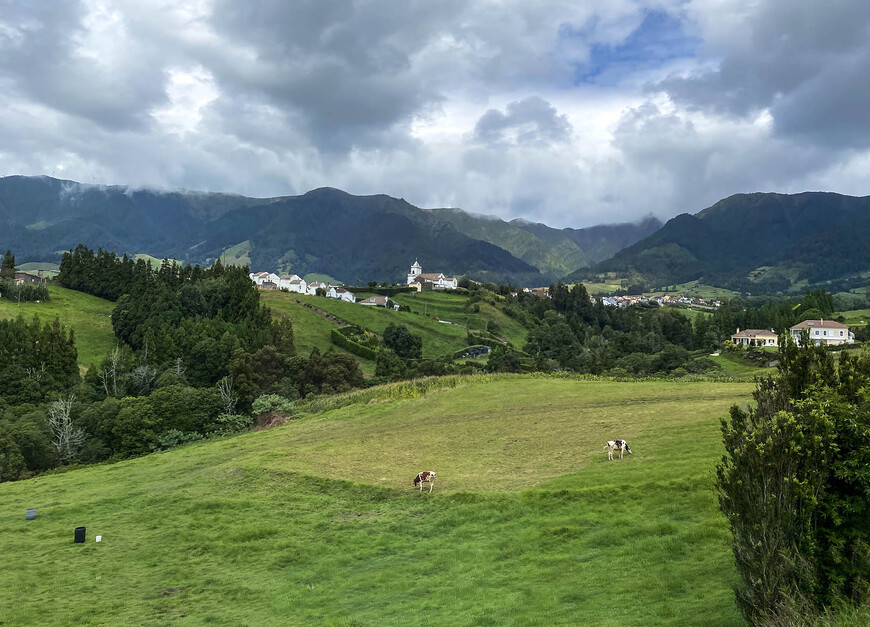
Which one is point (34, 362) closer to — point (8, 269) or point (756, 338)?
point (8, 269)

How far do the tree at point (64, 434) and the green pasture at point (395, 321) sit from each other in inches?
2439

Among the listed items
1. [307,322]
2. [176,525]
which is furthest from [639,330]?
[176,525]

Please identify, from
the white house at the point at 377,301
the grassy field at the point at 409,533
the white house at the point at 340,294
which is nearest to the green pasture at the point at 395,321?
the white house at the point at 377,301

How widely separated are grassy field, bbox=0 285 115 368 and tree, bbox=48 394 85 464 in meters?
28.8

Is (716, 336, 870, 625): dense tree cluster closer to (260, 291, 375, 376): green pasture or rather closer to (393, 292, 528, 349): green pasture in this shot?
(260, 291, 375, 376): green pasture

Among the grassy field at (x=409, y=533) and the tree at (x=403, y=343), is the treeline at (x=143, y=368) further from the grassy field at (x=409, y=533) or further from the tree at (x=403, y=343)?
the tree at (x=403, y=343)

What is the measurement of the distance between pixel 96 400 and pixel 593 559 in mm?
75815

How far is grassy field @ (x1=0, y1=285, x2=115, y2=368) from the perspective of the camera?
93.8 m

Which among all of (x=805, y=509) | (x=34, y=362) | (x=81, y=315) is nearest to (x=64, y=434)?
(x=34, y=362)

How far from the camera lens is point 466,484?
81.2ft

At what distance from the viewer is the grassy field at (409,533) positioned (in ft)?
50.0

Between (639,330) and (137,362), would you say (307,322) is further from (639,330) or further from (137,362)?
(639,330)

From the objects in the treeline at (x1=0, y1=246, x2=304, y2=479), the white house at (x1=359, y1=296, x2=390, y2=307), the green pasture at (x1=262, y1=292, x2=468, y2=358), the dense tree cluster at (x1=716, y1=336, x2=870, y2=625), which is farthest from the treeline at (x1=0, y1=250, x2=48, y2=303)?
the dense tree cluster at (x1=716, y1=336, x2=870, y2=625)

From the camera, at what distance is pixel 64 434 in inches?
2251
